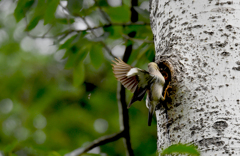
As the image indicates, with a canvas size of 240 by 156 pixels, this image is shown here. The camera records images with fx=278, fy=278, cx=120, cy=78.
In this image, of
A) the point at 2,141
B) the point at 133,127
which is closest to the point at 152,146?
the point at 133,127

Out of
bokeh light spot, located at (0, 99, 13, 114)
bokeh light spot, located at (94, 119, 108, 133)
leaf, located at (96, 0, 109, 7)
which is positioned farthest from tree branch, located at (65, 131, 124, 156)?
bokeh light spot, located at (0, 99, 13, 114)

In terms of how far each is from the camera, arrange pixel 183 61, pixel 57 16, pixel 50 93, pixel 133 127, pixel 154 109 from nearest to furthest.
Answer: pixel 183 61 < pixel 154 109 < pixel 57 16 < pixel 133 127 < pixel 50 93

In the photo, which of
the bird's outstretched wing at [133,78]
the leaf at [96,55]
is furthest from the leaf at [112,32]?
the bird's outstretched wing at [133,78]

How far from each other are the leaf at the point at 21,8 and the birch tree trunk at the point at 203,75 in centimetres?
88

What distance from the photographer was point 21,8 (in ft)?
5.57

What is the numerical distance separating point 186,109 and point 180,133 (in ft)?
0.33

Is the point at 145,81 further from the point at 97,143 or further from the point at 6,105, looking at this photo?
the point at 6,105

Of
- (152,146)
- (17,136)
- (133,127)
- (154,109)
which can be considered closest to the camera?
(154,109)

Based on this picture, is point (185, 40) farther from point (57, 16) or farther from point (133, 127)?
point (133, 127)

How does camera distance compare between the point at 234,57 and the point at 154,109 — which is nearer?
the point at 234,57

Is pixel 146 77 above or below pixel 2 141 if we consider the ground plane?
above

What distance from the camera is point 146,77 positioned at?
1.30m

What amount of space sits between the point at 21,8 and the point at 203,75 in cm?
117

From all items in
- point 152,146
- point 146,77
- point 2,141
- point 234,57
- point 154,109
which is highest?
point 234,57
